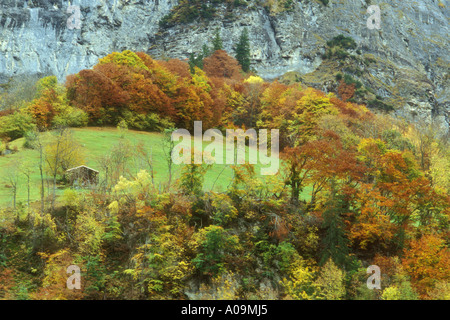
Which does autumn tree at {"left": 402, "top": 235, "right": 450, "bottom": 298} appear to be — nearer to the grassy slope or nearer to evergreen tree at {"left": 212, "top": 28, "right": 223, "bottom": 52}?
the grassy slope

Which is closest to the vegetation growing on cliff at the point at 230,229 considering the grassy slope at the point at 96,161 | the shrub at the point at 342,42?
the grassy slope at the point at 96,161

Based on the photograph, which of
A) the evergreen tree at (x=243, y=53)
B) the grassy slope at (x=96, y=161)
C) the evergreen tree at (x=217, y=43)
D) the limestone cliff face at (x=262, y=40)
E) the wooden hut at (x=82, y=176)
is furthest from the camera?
the evergreen tree at (x=217, y=43)

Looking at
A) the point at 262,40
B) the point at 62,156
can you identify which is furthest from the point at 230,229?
the point at 262,40

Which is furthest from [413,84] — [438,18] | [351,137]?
[351,137]

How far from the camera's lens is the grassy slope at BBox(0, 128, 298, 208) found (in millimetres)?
29481

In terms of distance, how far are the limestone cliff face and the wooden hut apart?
220ft

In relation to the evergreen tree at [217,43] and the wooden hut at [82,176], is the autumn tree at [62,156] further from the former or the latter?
the evergreen tree at [217,43]

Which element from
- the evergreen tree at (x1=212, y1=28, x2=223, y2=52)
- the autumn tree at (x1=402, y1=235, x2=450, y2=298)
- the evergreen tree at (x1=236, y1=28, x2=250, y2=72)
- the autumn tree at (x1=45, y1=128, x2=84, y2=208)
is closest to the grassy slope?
the autumn tree at (x1=45, y1=128, x2=84, y2=208)

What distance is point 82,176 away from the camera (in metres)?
30.5

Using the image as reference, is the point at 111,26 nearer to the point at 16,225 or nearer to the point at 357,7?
the point at 357,7

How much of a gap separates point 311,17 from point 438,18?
5355cm

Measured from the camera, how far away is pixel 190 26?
106 metres

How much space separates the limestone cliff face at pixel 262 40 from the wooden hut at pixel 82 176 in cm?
6694

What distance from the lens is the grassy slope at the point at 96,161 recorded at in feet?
96.7
